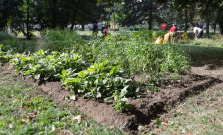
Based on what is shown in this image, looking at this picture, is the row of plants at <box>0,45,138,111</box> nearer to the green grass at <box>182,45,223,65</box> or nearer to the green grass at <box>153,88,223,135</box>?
the green grass at <box>153,88,223,135</box>

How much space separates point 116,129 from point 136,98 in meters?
0.99

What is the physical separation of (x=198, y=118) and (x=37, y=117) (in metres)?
2.54

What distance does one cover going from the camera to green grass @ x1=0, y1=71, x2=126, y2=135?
285 centimetres

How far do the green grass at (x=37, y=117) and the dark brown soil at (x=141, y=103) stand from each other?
19 cm

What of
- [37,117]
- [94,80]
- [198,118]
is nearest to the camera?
[37,117]

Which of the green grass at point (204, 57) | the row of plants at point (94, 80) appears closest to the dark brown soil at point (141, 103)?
the row of plants at point (94, 80)

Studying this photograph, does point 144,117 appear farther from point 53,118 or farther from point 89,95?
point 53,118

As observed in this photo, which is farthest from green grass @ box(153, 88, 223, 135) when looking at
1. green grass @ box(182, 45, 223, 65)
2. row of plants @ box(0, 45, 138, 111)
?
green grass @ box(182, 45, 223, 65)

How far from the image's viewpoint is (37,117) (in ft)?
10.5

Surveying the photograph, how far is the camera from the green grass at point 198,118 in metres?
3.06

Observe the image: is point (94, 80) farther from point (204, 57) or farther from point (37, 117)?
point (204, 57)

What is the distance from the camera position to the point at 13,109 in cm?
348

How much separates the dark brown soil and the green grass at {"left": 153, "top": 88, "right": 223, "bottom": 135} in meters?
0.17

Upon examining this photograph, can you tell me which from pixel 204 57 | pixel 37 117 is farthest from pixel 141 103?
pixel 204 57
